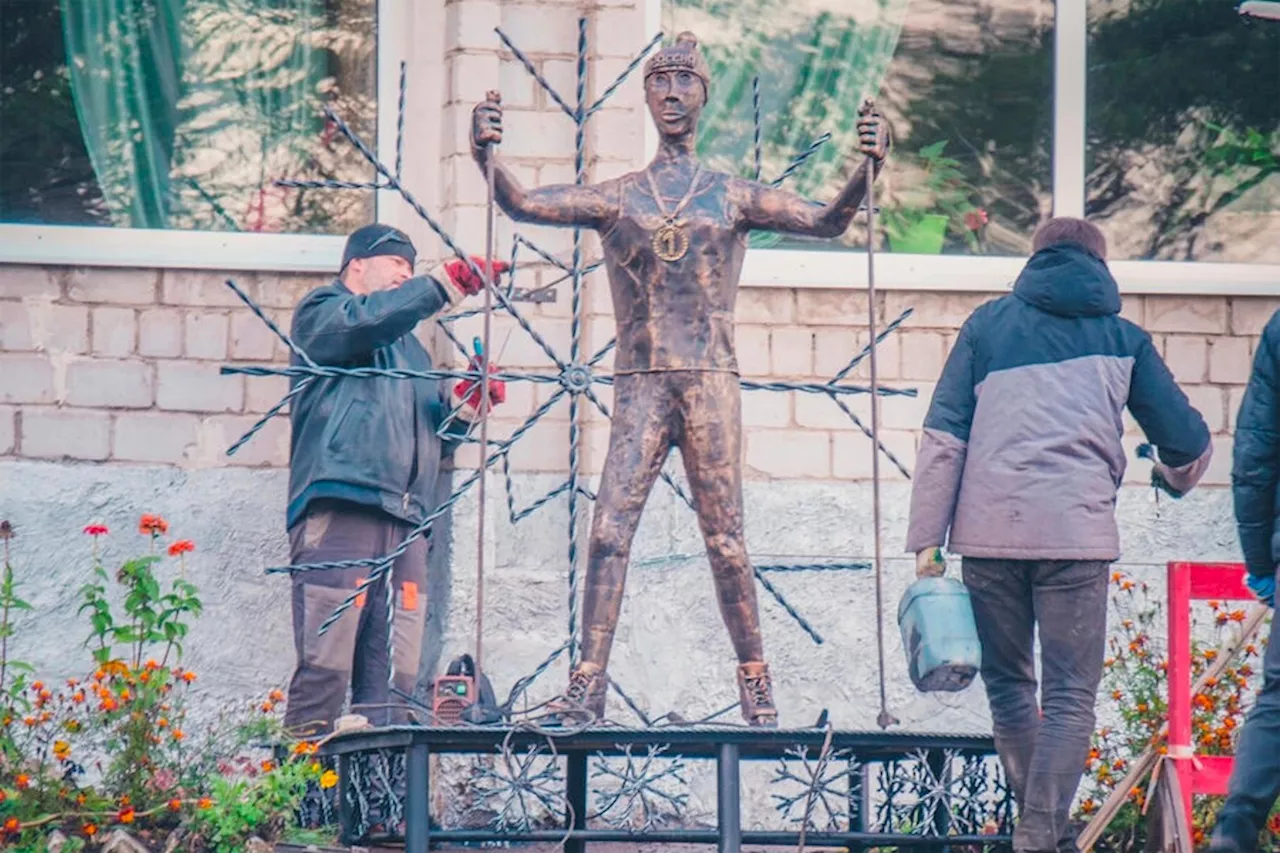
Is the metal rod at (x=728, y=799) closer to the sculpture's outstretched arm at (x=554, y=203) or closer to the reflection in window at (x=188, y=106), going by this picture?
the sculpture's outstretched arm at (x=554, y=203)

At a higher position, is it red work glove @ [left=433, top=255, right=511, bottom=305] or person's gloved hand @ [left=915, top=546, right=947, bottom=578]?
red work glove @ [left=433, top=255, right=511, bottom=305]

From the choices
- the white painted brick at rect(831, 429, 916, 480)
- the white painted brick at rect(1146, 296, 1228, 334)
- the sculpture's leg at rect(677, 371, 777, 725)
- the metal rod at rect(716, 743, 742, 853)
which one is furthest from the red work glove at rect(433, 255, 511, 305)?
the white painted brick at rect(1146, 296, 1228, 334)

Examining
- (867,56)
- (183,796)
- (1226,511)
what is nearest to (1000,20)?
(867,56)

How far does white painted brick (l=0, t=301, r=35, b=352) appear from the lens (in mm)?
9422

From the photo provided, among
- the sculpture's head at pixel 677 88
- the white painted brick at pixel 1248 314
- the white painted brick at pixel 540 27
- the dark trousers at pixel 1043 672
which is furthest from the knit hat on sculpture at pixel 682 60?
the white painted brick at pixel 1248 314

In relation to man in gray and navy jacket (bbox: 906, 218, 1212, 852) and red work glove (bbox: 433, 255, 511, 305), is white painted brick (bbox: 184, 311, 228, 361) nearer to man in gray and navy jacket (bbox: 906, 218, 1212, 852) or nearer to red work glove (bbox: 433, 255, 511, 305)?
red work glove (bbox: 433, 255, 511, 305)

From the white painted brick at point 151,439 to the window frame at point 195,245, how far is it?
1.84 ft

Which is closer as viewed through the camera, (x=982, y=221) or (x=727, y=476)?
(x=727, y=476)

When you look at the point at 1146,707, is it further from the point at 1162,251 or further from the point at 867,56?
the point at 867,56

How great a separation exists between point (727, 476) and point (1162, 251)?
3.44m

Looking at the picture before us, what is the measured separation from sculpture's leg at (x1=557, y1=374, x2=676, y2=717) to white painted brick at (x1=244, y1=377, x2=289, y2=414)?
2.62m

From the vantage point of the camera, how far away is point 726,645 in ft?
30.4

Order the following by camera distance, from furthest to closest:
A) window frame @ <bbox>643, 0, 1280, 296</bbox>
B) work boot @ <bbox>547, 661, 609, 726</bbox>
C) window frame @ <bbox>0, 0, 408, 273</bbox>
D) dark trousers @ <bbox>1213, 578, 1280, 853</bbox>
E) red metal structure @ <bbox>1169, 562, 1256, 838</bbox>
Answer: window frame @ <bbox>643, 0, 1280, 296</bbox>, window frame @ <bbox>0, 0, 408, 273</bbox>, red metal structure @ <bbox>1169, 562, 1256, 838</bbox>, work boot @ <bbox>547, 661, 609, 726</bbox>, dark trousers @ <bbox>1213, 578, 1280, 853</bbox>

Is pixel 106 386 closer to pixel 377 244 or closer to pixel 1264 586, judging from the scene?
pixel 377 244
